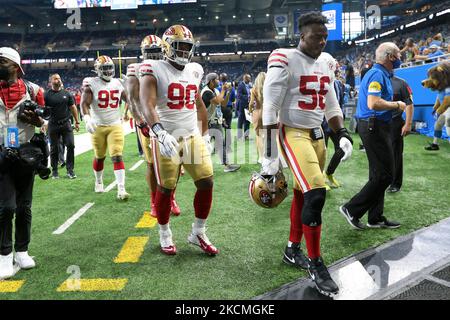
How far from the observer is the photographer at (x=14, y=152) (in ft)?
10.5

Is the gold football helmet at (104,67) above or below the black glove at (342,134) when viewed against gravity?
above

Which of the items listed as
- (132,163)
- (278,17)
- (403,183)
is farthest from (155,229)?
(278,17)

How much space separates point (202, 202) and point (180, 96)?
992mm

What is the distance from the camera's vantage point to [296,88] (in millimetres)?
3064

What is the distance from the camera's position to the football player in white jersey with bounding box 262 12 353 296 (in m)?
2.95

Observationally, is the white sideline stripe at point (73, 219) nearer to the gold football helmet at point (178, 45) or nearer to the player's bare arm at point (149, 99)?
the player's bare arm at point (149, 99)

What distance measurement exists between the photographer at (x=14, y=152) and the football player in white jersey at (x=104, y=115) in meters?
2.36

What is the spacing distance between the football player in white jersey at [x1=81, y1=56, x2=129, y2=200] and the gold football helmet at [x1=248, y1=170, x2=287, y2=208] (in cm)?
317

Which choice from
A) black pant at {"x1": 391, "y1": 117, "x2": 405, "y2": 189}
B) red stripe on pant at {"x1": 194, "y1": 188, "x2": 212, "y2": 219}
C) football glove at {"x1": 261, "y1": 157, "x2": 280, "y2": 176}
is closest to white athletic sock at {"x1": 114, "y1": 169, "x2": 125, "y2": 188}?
red stripe on pant at {"x1": 194, "y1": 188, "x2": 212, "y2": 219}

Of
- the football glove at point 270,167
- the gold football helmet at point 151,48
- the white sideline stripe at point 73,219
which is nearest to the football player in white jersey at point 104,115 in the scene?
the white sideline stripe at point 73,219

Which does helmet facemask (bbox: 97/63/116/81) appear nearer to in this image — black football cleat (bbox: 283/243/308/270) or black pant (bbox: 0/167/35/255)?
black pant (bbox: 0/167/35/255)

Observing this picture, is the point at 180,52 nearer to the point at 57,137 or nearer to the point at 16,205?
the point at 16,205

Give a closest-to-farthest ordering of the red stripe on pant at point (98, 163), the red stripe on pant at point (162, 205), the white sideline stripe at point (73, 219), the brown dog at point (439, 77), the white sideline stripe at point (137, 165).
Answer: the red stripe on pant at point (162, 205) → the white sideline stripe at point (73, 219) → the red stripe on pant at point (98, 163) → the brown dog at point (439, 77) → the white sideline stripe at point (137, 165)

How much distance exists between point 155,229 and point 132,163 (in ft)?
15.7
